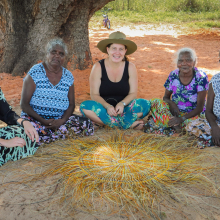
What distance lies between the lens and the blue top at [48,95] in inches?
102

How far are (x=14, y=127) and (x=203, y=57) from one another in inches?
208

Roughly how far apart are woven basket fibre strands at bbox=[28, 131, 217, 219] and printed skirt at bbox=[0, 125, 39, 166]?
8.4 inches

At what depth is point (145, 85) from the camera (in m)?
4.74

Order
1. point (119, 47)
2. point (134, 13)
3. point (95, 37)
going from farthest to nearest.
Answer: point (134, 13) → point (95, 37) → point (119, 47)

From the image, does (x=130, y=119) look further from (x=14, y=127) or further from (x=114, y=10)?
(x=114, y=10)

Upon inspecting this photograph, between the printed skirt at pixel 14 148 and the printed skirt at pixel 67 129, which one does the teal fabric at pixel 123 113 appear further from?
the printed skirt at pixel 14 148

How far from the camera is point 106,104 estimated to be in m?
2.91

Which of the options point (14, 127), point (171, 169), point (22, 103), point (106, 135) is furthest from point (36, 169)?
point (171, 169)

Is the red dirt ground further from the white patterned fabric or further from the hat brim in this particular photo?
the hat brim

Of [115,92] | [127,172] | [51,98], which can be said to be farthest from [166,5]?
[127,172]

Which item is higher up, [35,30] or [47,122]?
[35,30]

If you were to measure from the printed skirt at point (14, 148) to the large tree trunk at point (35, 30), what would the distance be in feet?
9.24

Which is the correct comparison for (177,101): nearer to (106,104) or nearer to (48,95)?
(106,104)

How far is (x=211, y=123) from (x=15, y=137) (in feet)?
6.09
